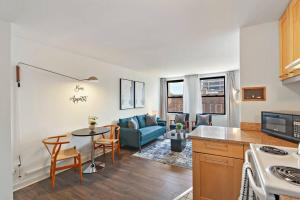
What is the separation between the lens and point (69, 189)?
7.77 ft

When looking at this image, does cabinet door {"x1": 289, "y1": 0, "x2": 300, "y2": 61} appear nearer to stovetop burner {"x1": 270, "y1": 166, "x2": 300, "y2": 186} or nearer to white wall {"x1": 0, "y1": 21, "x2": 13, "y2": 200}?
stovetop burner {"x1": 270, "y1": 166, "x2": 300, "y2": 186}

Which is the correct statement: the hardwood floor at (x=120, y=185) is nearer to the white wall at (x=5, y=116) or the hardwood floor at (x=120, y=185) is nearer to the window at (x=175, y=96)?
the white wall at (x=5, y=116)

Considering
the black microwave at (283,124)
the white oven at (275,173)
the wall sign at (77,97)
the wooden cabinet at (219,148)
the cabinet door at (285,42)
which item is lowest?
the wooden cabinet at (219,148)

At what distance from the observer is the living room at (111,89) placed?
5.56 ft

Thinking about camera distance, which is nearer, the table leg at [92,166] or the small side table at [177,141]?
the table leg at [92,166]

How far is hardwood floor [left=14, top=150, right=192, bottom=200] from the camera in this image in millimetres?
2193

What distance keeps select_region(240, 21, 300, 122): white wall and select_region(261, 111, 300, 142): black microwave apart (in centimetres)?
26

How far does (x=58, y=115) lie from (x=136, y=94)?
8.93ft

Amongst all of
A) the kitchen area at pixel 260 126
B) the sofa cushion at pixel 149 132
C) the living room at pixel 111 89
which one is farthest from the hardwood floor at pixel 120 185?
the sofa cushion at pixel 149 132

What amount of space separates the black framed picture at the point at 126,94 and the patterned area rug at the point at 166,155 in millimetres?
1419

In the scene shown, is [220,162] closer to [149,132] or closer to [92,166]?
[92,166]

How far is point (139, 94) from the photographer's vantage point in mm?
5480

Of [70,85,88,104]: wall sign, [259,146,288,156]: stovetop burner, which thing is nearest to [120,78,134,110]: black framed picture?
[70,85,88,104]: wall sign

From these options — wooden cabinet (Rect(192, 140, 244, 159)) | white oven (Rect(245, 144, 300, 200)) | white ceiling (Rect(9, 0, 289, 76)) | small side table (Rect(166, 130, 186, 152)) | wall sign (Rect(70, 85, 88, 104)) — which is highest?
white ceiling (Rect(9, 0, 289, 76))
